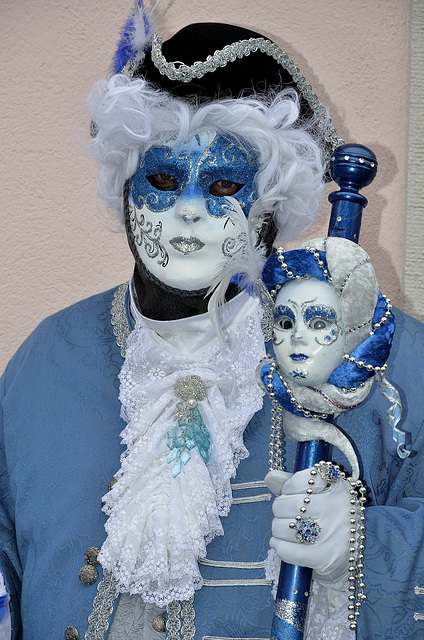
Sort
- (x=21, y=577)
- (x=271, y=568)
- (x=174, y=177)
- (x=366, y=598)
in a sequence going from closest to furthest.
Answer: (x=366, y=598) → (x=271, y=568) → (x=174, y=177) → (x=21, y=577)

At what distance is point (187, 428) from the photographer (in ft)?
4.97

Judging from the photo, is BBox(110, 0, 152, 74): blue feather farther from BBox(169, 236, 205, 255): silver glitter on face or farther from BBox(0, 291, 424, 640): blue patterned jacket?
BBox(0, 291, 424, 640): blue patterned jacket

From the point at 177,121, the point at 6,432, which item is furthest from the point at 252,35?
the point at 6,432

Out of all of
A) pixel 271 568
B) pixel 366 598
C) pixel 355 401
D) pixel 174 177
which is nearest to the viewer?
pixel 355 401

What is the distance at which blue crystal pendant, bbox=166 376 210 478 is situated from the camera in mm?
1495

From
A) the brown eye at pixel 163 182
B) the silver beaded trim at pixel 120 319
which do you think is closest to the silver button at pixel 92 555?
the silver beaded trim at pixel 120 319

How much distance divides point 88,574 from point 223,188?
2.16ft

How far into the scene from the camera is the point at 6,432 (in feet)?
5.72

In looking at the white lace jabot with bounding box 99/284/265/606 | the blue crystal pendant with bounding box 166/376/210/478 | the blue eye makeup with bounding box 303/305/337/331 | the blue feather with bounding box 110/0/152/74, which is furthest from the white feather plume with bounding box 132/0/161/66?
the blue eye makeup with bounding box 303/305/337/331

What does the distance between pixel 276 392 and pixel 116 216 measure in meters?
0.70

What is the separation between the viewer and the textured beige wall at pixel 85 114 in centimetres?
225

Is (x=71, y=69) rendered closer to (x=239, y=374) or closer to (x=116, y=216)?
(x=116, y=216)

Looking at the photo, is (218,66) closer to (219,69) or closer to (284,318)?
(219,69)

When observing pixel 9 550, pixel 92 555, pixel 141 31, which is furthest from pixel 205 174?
pixel 9 550
